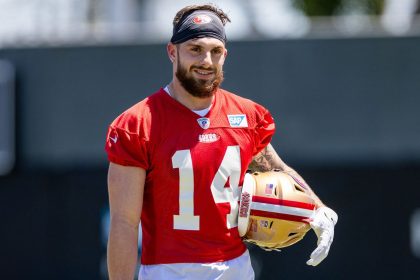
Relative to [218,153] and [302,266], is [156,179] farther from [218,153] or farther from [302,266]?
[302,266]

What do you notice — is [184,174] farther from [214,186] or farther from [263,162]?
[263,162]

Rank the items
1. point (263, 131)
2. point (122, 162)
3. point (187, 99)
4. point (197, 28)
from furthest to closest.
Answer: point (263, 131), point (187, 99), point (197, 28), point (122, 162)

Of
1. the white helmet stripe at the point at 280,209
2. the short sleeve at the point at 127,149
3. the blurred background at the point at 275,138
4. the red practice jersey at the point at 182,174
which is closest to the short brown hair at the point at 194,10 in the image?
the red practice jersey at the point at 182,174

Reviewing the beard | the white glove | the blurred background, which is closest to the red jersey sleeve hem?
the beard

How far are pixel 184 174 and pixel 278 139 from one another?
4.38 metres

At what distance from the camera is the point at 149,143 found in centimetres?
454

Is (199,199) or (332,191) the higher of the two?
(199,199)

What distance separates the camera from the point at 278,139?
890 cm

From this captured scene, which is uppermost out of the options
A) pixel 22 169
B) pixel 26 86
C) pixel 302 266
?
pixel 26 86

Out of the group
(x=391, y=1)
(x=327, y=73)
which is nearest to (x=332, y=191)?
(x=327, y=73)

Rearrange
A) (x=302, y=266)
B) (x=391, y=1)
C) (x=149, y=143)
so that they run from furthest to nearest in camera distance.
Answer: (x=391, y=1)
(x=302, y=266)
(x=149, y=143)

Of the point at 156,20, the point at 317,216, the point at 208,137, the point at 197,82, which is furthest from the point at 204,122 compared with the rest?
the point at 156,20

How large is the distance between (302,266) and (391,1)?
6.71 metres

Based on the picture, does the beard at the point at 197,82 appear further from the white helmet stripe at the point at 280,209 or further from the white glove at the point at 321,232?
the white glove at the point at 321,232
